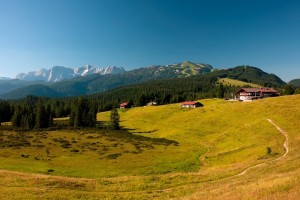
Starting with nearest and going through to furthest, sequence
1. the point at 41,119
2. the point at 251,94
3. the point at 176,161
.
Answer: the point at 176,161 → the point at 41,119 → the point at 251,94

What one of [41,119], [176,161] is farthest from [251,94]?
[41,119]

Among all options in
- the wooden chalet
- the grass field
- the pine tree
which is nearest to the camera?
the grass field

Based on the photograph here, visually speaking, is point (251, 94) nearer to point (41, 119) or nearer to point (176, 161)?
point (176, 161)

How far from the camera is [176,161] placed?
68062mm

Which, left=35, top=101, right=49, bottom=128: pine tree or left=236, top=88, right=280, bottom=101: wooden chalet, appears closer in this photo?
left=35, top=101, right=49, bottom=128: pine tree

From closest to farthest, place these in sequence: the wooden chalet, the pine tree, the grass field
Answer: the grass field → the pine tree → the wooden chalet

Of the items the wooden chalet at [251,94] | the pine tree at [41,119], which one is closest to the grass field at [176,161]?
→ the pine tree at [41,119]

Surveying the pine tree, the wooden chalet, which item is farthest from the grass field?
the wooden chalet

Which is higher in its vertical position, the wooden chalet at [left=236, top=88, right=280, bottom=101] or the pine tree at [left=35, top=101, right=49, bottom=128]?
the wooden chalet at [left=236, top=88, right=280, bottom=101]

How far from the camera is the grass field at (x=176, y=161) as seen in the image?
33.4 m

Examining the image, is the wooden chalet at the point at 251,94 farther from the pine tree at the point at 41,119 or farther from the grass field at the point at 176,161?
the pine tree at the point at 41,119

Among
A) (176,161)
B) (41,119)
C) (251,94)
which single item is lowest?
(176,161)

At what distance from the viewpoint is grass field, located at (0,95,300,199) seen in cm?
3341

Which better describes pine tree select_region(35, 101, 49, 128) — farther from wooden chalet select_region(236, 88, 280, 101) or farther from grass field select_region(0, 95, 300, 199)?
wooden chalet select_region(236, 88, 280, 101)
